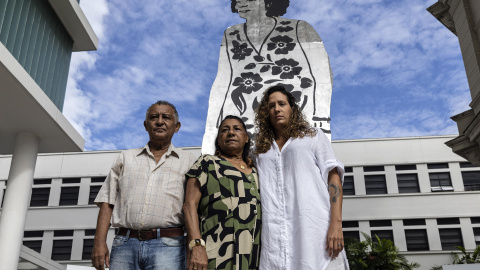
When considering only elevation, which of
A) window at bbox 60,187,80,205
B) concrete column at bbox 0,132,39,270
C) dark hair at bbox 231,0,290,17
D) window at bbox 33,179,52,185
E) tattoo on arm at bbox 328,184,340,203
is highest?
window at bbox 33,179,52,185

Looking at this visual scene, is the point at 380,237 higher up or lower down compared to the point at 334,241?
higher up

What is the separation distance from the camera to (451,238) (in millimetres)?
24531

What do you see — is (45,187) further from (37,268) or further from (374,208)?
(374,208)

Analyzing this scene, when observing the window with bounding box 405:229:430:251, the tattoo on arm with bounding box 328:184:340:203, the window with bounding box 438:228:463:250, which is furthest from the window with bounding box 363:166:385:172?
the tattoo on arm with bounding box 328:184:340:203

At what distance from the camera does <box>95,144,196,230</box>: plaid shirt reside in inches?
115

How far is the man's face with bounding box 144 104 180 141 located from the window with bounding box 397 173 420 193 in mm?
24892

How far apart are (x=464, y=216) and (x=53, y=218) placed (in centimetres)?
2143

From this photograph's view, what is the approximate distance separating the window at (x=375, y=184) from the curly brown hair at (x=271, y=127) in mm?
24547

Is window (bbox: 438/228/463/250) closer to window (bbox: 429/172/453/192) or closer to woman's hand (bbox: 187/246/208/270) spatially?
window (bbox: 429/172/453/192)

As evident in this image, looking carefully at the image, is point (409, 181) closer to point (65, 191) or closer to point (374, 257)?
point (374, 257)

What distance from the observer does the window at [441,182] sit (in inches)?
1020

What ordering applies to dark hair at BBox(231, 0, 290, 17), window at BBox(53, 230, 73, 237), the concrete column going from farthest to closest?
window at BBox(53, 230, 73, 237) < dark hair at BBox(231, 0, 290, 17) < the concrete column

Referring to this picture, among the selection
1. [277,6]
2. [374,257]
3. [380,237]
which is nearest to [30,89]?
[277,6]

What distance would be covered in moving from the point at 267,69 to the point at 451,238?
19.2 meters
